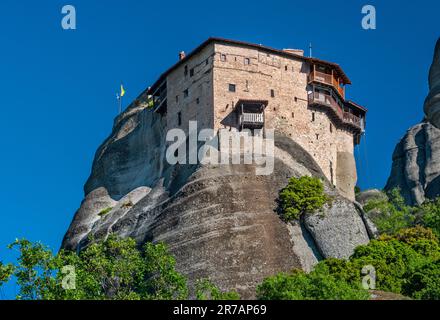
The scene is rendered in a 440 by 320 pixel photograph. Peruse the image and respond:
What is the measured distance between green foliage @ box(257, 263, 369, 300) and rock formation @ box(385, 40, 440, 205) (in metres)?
43.9

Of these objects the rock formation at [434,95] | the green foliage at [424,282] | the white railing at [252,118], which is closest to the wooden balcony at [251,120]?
the white railing at [252,118]

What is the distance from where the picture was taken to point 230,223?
228 feet

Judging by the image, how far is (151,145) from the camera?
90.4 metres

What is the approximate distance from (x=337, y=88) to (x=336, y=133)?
12.8 ft

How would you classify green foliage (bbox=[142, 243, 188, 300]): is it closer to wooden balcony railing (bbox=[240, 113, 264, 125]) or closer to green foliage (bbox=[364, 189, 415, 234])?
wooden balcony railing (bbox=[240, 113, 264, 125])

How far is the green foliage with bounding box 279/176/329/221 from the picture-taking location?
71688mm

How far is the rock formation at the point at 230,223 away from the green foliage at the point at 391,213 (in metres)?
6.52

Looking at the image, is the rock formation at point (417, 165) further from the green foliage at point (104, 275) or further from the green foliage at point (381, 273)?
the green foliage at point (104, 275)

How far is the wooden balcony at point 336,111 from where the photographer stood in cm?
8369

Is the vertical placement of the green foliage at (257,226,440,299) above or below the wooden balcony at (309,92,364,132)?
below

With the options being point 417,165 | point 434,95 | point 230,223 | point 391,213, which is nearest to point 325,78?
point 391,213

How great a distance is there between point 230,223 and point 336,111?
20481mm

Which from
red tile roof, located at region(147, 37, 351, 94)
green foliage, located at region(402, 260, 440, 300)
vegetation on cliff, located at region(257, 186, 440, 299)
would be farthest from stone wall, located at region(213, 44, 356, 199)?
green foliage, located at region(402, 260, 440, 300)
